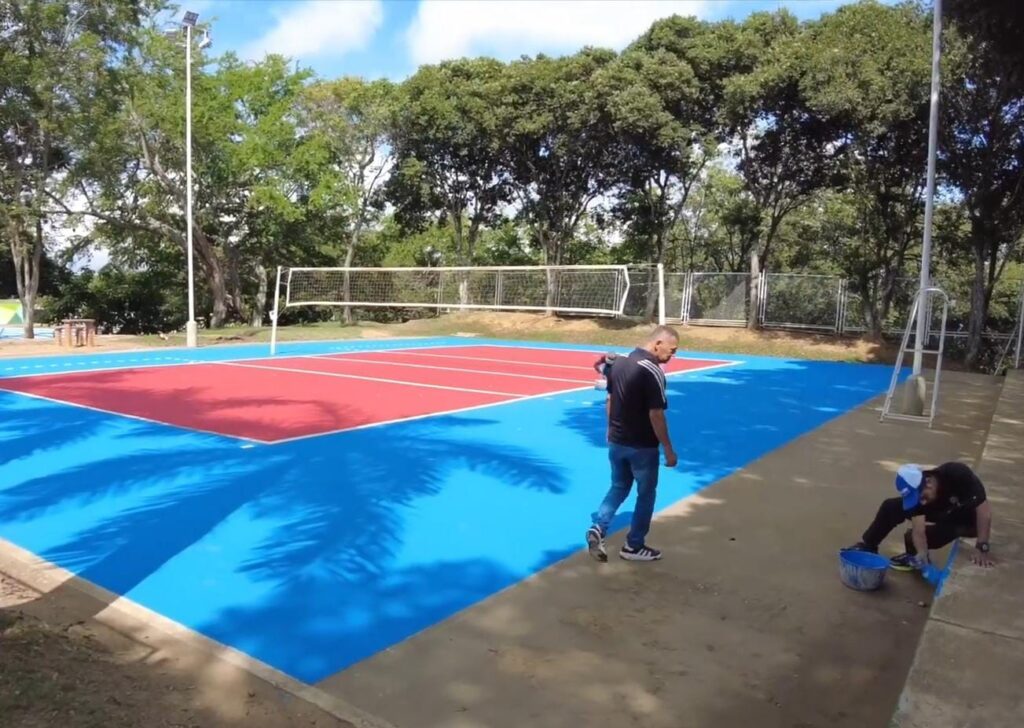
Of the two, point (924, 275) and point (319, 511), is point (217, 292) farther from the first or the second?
point (319, 511)

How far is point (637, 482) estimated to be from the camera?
538 centimetres

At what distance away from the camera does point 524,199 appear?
35375 millimetres

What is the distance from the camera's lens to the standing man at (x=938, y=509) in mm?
4848

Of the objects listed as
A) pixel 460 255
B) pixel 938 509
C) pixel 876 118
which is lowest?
pixel 938 509

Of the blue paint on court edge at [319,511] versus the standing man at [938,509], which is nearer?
the blue paint on court edge at [319,511]

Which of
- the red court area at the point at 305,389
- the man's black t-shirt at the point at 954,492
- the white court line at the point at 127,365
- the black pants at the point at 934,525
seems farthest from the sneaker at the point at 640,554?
the white court line at the point at 127,365

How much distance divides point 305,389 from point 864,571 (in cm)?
1071

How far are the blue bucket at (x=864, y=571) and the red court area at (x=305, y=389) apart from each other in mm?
6578

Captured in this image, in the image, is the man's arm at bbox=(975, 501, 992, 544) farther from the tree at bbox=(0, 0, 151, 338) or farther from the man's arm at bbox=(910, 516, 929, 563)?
the tree at bbox=(0, 0, 151, 338)

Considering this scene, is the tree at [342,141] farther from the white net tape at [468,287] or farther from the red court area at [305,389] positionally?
the red court area at [305,389]

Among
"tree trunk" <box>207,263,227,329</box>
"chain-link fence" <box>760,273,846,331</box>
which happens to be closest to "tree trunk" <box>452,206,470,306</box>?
"tree trunk" <box>207,263,227,329</box>

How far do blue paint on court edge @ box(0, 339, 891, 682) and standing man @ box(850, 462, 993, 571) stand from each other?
1.83m

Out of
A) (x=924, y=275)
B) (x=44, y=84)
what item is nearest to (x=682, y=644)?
(x=924, y=275)

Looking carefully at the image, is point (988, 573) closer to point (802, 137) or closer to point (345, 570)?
point (345, 570)
